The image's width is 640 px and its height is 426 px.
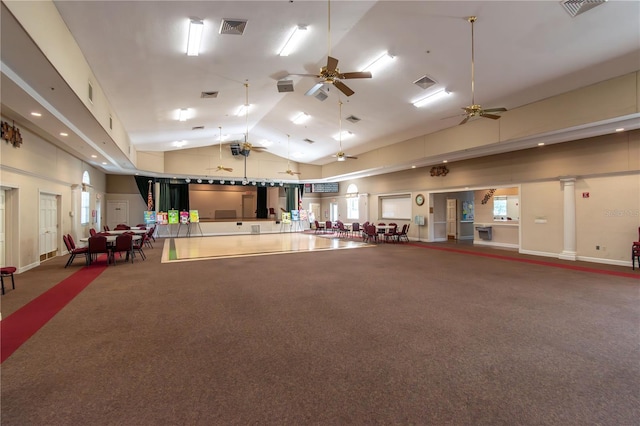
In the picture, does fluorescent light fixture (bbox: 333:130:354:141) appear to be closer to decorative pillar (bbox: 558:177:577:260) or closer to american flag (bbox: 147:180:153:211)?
decorative pillar (bbox: 558:177:577:260)

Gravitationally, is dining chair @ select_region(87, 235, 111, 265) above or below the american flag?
below

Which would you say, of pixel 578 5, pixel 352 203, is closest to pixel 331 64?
pixel 578 5

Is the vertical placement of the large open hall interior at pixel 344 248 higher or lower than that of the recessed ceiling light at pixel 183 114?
lower

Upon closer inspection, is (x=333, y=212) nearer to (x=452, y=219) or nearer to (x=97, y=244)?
(x=452, y=219)

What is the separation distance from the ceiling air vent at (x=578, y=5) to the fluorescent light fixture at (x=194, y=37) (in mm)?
5615

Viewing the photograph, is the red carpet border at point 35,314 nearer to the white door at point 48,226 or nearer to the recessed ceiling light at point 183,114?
the white door at point 48,226

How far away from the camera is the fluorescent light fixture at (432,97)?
7.24 meters

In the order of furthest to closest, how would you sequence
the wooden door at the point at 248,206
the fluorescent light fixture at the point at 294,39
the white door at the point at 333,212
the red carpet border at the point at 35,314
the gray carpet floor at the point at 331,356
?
the wooden door at the point at 248,206 → the white door at the point at 333,212 → the fluorescent light fixture at the point at 294,39 → the red carpet border at the point at 35,314 → the gray carpet floor at the point at 331,356

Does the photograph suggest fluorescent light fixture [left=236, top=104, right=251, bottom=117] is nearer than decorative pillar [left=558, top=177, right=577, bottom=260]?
No

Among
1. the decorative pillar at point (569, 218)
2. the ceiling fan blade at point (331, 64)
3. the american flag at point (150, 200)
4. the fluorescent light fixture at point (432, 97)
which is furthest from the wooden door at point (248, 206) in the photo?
the ceiling fan blade at point (331, 64)

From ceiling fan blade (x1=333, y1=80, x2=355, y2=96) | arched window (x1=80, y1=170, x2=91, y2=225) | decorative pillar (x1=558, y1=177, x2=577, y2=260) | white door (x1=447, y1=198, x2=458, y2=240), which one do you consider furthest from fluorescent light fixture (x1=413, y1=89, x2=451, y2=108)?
arched window (x1=80, y1=170, x2=91, y2=225)

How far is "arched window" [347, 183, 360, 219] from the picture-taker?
1661cm

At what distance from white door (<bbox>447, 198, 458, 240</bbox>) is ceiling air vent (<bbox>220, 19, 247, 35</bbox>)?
1126cm

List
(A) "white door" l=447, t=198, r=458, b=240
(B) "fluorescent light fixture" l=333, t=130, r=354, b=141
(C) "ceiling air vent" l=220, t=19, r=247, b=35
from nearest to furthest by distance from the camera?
1. (C) "ceiling air vent" l=220, t=19, r=247, b=35
2. (B) "fluorescent light fixture" l=333, t=130, r=354, b=141
3. (A) "white door" l=447, t=198, r=458, b=240
